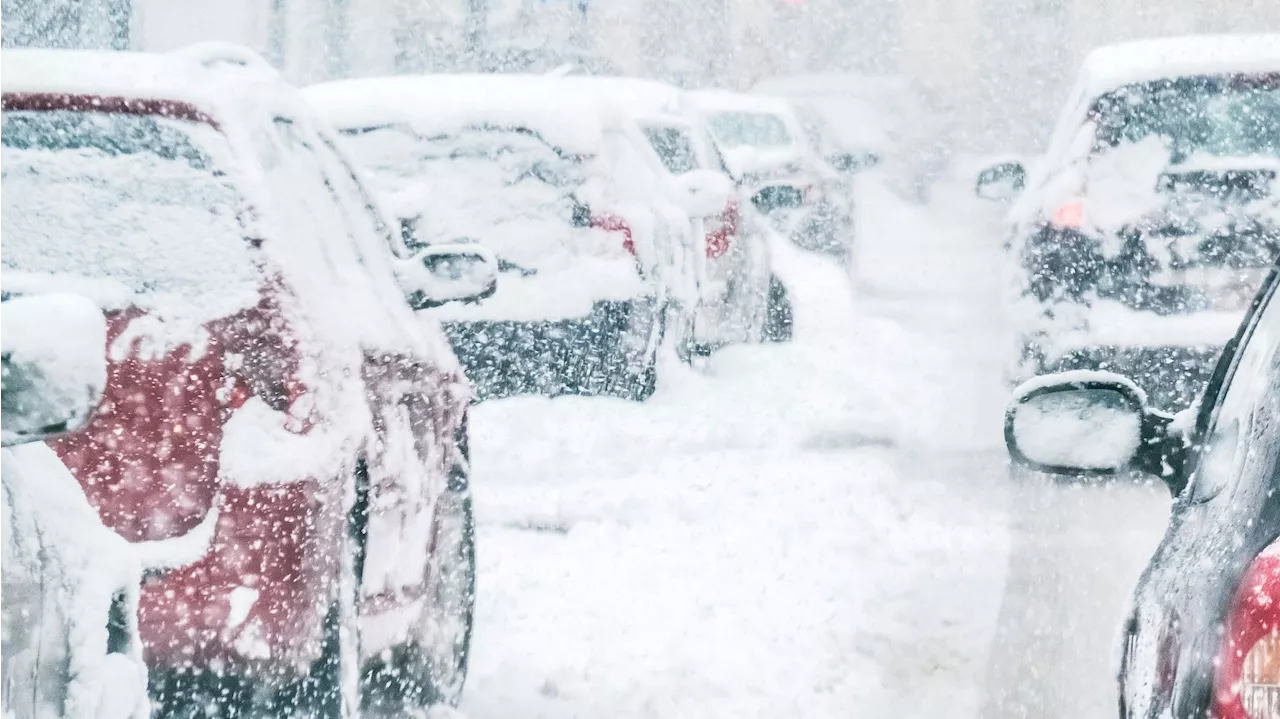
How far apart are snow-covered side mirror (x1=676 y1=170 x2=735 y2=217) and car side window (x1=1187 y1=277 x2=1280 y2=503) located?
6.43 m

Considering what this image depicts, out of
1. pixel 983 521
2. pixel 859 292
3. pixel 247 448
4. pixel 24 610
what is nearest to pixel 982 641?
pixel 983 521

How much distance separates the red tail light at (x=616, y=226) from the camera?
7.64 metres

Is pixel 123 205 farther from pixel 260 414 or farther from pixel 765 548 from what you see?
pixel 765 548

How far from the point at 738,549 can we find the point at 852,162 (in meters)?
11.4

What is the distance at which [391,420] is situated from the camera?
3486mm

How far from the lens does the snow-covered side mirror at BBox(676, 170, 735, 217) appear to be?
8.77 meters

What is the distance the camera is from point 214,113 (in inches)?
132

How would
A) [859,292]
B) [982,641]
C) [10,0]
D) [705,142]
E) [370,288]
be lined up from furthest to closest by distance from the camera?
1. [10,0]
2. [859,292]
3. [705,142]
4. [982,641]
5. [370,288]

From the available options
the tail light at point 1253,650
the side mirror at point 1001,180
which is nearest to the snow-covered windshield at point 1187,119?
the side mirror at point 1001,180

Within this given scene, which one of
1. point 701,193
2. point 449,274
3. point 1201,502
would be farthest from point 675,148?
point 1201,502

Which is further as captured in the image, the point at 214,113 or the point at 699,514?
the point at 699,514

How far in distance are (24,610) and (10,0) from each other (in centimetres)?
1727

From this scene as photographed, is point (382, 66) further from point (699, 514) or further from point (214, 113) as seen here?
point (214, 113)

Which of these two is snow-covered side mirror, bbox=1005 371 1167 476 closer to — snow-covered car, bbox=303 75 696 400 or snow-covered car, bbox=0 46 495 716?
snow-covered car, bbox=0 46 495 716
